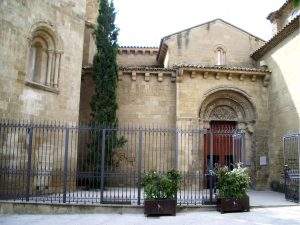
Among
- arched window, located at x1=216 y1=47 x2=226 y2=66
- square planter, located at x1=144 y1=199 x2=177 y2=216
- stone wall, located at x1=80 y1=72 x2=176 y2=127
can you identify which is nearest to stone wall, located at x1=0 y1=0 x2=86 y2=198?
stone wall, located at x1=80 y1=72 x2=176 y2=127

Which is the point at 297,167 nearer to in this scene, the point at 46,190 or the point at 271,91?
the point at 271,91

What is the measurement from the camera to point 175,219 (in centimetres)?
916

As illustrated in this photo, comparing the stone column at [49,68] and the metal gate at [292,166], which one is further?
the stone column at [49,68]

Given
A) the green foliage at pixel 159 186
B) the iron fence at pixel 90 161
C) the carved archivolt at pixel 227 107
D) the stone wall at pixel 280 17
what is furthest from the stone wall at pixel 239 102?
the green foliage at pixel 159 186

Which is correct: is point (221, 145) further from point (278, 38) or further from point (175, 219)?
point (175, 219)

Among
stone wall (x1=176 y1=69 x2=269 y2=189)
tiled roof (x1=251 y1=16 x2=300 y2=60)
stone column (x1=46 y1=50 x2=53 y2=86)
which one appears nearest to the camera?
stone column (x1=46 y1=50 x2=53 y2=86)

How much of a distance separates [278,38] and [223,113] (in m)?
4.19

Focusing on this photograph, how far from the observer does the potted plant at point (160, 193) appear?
384 inches

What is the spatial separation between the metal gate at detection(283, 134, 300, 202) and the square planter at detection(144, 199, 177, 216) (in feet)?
15.9

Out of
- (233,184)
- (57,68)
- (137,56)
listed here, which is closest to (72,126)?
(57,68)

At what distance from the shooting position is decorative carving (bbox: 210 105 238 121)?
56.8 ft

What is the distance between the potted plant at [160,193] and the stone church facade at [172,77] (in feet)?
17.1

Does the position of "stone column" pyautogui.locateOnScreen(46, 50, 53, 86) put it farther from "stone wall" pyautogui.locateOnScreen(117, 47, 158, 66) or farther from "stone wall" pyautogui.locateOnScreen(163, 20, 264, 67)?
"stone wall" pyautogui.locateOnScreen(117, 47, 158, 66)

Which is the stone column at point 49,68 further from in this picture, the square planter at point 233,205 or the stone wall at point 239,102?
the square planter at point 233,205
